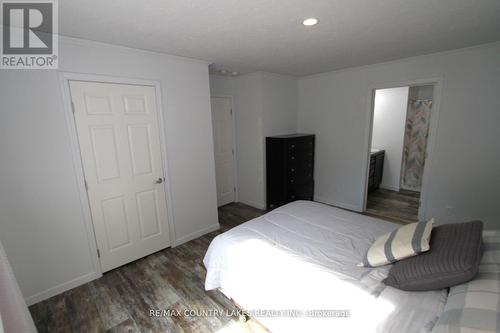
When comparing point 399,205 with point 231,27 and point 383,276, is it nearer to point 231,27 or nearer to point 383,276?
point 383,276

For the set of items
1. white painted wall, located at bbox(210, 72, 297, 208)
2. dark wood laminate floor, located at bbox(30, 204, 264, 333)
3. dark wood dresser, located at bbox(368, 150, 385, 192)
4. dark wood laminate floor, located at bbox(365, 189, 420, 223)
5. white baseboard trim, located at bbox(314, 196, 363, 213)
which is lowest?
dark wood laminate floor, located at bbox(30, 204, 264, 333)

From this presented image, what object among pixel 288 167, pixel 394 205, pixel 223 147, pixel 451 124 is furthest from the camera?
pixel 223 147

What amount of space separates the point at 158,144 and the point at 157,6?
1.46 m

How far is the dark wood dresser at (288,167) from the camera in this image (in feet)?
11.9

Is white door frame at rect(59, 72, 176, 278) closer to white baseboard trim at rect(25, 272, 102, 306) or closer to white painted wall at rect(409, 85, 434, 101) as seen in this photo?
white baseboard trim at rect(25, 272, 102, 306)

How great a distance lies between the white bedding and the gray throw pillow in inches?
2.6

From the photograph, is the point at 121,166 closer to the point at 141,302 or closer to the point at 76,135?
the point at 76,135

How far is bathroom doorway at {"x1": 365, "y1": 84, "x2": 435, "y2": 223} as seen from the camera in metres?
4.31

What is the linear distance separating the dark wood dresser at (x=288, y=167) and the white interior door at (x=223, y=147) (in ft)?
2.56

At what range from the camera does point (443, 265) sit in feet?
3.58

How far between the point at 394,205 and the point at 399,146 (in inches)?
53.8

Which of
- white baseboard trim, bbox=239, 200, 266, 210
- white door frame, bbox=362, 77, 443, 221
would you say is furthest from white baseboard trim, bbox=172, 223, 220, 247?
white door frame, bbox=362, 77, 443, 221

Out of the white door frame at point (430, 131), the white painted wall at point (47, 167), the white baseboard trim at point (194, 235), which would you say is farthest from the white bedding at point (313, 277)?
the white door frame at point (430, 131)

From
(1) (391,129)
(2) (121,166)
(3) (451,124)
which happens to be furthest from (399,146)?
(2) (121,166)
